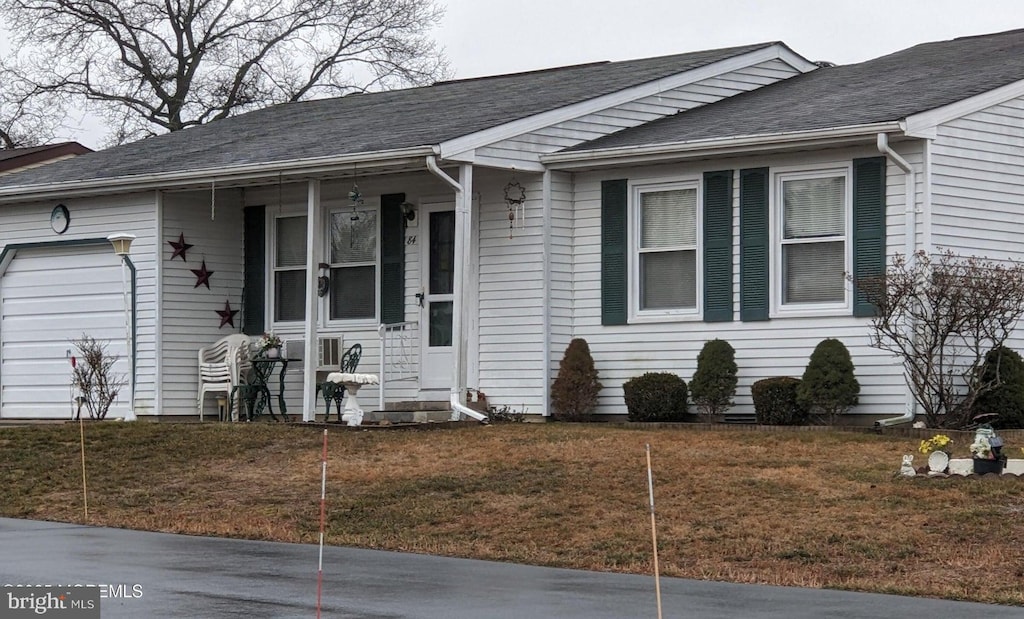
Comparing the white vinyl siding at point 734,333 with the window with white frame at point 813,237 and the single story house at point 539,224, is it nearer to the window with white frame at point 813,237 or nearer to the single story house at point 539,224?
the single story house at point 539,224

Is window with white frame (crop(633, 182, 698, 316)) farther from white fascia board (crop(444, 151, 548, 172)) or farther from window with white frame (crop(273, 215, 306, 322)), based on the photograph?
window with white frame (crop(273, 215, 306, 322))

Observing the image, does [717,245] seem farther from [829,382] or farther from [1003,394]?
[1003,394]

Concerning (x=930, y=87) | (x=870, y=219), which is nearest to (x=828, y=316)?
(x=870, y=219)

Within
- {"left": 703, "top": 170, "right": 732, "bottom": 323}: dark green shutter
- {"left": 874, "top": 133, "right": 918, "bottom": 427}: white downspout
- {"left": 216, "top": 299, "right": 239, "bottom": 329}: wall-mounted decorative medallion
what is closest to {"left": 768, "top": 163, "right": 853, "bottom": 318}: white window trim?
{"left": 703, "top": 170, "right": 732, "bottom": 323}: dark green shutter

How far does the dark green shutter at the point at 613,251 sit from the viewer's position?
19.9 meters

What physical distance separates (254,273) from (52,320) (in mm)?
2821

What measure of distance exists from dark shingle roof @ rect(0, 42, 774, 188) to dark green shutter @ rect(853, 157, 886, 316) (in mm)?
3893

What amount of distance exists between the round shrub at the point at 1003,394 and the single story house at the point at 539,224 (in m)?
0.83

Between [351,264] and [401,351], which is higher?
[351,264]

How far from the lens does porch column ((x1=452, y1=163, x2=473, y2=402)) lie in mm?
19344

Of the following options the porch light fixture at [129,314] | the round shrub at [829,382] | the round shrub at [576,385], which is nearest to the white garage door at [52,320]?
the porch light fixture at [129,314]

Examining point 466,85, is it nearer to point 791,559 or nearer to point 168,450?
point 168,450

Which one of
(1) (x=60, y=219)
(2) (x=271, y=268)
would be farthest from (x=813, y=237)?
(1) (x=60, y=219)

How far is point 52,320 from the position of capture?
23.3 m
